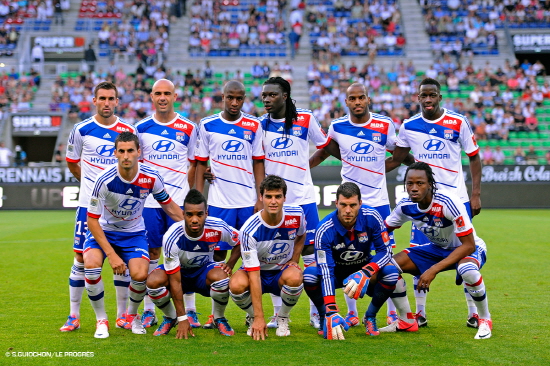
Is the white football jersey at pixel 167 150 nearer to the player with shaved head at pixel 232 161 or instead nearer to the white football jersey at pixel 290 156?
the player with shaved head at pixel 232 161

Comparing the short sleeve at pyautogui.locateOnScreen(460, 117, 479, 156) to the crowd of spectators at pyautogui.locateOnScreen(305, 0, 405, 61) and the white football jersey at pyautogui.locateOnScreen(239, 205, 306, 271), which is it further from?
the crowd of spectators at pyautogui.locateOnScreen(305, 0, 405, 61)

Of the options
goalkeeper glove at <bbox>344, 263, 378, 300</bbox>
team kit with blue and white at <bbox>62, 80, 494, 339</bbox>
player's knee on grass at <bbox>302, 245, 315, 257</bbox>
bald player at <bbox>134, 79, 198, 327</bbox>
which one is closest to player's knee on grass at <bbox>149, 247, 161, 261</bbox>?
bald player at <bbox>134, 79, 198, 327</bbox>

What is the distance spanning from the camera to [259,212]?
20.3 ft

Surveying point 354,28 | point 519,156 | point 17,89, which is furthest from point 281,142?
point 354,28

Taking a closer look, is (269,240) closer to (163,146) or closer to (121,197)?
(121,197)

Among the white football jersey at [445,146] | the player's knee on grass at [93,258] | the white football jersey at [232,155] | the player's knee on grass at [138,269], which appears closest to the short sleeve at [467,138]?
the white football jersey at [445,146]

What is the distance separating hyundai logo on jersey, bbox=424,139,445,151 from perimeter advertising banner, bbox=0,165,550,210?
14.0m

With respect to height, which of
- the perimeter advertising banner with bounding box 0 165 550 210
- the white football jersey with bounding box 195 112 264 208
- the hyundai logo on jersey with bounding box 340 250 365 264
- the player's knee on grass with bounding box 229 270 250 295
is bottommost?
the perimeter advertising banner with bounding box 0 165 550 210

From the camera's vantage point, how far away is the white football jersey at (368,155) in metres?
6.99

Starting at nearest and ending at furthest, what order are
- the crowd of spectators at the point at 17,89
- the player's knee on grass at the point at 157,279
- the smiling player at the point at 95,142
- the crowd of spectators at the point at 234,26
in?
the player's knee on grass at the point at 157,279
the smiling player at the point at 95,142
the crowd of spectators at the point at 17,89
the crowd of spectators at the point at 234,26

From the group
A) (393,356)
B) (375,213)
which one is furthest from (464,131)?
(393,356)

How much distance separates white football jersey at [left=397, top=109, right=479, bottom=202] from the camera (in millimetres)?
6887

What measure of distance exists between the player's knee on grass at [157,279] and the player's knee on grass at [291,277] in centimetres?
106

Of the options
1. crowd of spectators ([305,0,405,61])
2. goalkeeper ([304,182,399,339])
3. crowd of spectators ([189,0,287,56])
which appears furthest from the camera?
crowd of spectators ([189,0,287,56])
